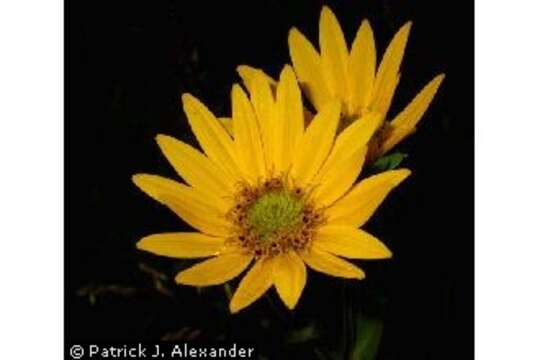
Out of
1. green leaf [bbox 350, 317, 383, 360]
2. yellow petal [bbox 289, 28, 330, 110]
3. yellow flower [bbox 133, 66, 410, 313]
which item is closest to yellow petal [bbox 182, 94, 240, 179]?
yellow flower [bbox 133, 66, 410, 313]

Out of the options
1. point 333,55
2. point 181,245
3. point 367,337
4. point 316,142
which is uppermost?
point 333,55

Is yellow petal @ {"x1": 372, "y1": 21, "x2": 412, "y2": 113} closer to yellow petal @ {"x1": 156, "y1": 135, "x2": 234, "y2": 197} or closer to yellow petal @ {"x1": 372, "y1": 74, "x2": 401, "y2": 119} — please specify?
yellow petal @ {"x1": 372, "y1": 74, "x2": 401, "y2": 119}

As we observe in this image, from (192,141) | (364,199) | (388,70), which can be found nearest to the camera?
(364,199)

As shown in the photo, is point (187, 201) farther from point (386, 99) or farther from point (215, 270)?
point (386, 99)

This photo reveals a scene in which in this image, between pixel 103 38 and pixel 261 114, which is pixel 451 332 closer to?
pixel 261 114

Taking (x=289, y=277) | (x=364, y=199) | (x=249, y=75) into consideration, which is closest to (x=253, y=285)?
(x=289, y=277)
